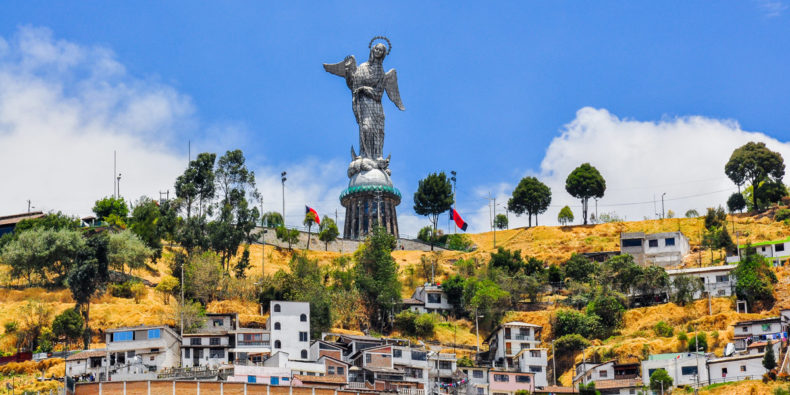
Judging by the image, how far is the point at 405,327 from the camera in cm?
9256

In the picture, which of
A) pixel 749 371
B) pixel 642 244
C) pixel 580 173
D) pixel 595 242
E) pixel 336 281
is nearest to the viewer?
pixel 749 371

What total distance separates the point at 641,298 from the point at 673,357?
17.0 m

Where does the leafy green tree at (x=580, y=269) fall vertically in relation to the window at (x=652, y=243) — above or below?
below

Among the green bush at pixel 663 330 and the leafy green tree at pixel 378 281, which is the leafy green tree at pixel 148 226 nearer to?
the leafy green tree at pixel 378 281

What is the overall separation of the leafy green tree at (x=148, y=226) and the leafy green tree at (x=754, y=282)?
156ft

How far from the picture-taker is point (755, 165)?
412 ft

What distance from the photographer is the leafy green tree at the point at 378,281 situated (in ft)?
306

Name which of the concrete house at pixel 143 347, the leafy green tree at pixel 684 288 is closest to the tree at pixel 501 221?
the leafy green tree at pixel 684 288

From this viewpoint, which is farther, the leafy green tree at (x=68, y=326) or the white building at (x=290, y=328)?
the white building at (x=290, y=328)

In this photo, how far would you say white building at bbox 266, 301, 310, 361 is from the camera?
80.1m

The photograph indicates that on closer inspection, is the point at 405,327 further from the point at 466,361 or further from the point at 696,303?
the point at 696,303

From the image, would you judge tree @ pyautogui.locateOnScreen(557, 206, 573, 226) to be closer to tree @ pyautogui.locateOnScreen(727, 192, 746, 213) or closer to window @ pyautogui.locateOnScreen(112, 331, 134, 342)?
tree @ pyautogui.locateOnScreen(727, 192, 746, 213)

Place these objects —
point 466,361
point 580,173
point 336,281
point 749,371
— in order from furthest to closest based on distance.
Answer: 1. point 580,173
2. point 336,281
3. point 466,361
4. point 749,371

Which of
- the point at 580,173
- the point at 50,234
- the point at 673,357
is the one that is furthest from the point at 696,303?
the point at 50,234
